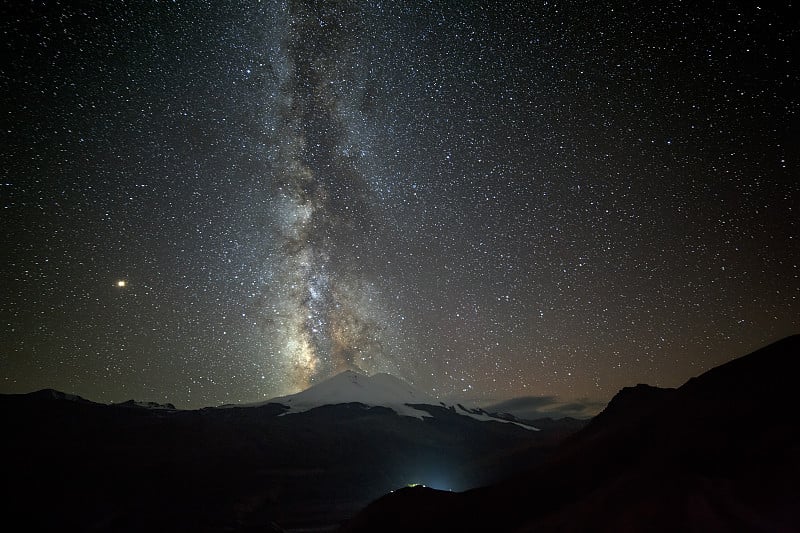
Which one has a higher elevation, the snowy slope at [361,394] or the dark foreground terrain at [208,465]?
the snowy slope at [361,394]

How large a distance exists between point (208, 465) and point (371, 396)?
353ft

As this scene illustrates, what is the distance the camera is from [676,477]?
27.0ft

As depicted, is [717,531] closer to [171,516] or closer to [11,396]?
[171,516]

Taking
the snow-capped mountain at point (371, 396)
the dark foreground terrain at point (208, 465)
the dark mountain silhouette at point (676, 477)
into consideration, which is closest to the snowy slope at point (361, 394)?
the snow-capped mountain at point (371, 396)

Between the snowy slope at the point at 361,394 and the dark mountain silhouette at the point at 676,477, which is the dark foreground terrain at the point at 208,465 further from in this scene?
the snowy slope at the point at 361,394

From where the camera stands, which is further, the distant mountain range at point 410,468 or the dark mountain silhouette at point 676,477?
the distant mountain range at point 410,468

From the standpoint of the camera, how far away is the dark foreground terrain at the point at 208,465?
33000 mm

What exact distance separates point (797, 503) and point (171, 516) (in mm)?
39444

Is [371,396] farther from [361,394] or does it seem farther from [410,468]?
[410,468]

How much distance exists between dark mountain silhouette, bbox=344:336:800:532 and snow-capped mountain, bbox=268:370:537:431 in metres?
109

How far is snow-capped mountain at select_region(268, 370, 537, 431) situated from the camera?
133 metres

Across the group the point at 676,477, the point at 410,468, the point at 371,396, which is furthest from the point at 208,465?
the point at 371,396

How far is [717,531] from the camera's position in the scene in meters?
6.70

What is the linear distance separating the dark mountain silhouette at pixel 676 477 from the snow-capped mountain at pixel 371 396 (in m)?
109
